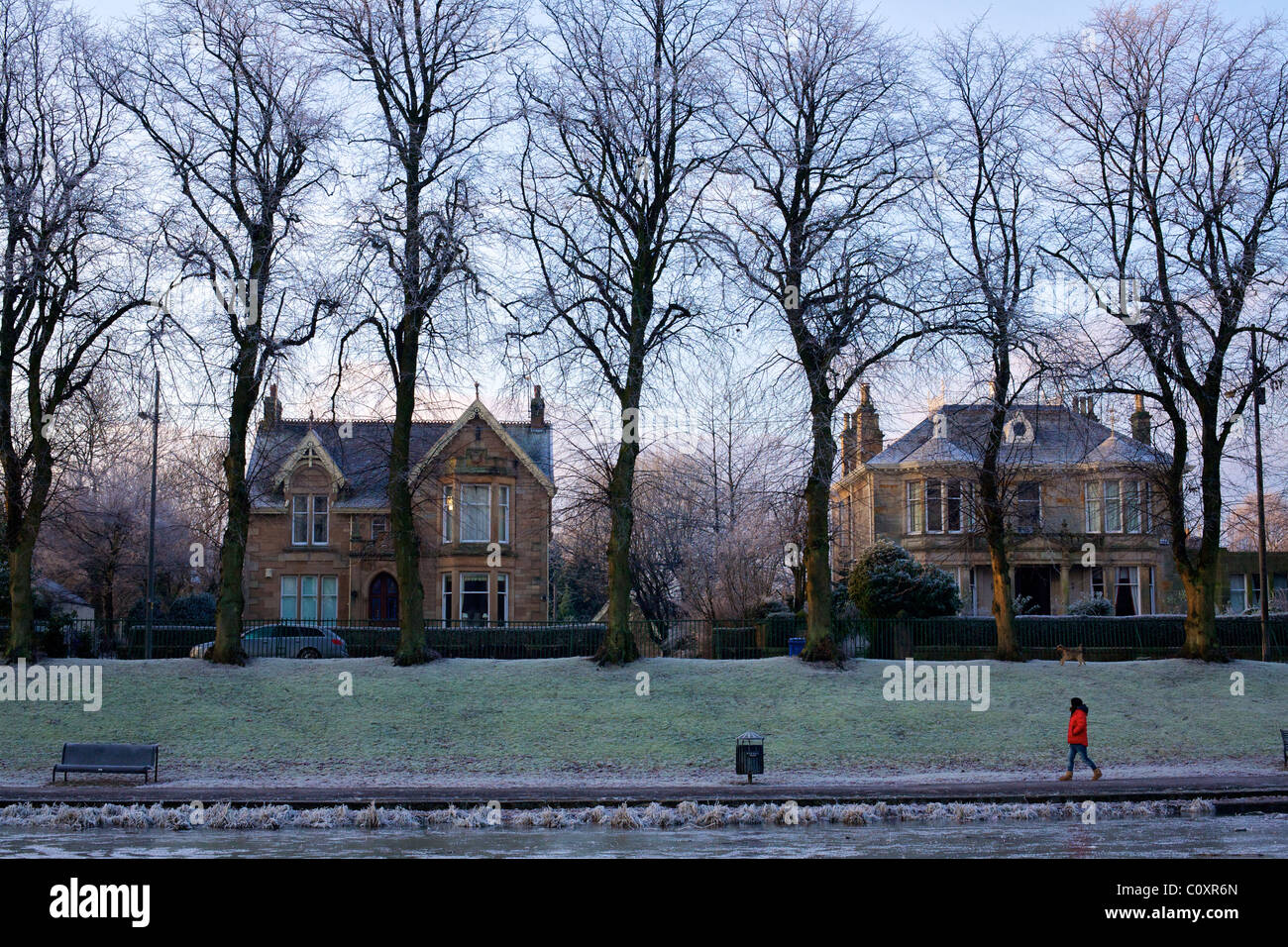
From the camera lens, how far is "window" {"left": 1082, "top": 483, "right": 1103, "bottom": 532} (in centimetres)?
5175

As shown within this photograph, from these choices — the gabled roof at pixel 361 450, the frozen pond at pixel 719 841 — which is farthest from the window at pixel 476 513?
the frozen pond at pixel 719 841

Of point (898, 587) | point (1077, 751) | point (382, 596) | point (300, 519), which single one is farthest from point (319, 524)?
point (1077, 751)

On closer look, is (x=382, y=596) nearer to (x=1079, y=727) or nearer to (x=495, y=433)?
(x=495, y=433)

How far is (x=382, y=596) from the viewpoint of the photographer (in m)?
50.1

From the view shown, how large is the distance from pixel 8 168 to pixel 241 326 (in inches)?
259

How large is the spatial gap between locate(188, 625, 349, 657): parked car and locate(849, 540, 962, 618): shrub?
55.0ft

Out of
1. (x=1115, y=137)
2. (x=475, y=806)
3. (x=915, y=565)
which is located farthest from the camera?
(x=915, y=565)

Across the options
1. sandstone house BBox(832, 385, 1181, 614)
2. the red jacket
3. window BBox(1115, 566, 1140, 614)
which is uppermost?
sandstone house BBox(832, 385, 1181, 614)

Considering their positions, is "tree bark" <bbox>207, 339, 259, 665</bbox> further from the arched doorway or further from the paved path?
the arched doorway

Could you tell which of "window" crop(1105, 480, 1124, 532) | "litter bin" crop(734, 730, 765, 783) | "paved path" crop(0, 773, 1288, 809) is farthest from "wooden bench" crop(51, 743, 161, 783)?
"window" crop(1105, 480, 1124, 532)

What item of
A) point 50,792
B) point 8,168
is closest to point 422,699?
point 50,792

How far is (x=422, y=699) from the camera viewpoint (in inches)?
1097

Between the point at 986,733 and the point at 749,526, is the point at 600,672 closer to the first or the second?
the point at 986,733

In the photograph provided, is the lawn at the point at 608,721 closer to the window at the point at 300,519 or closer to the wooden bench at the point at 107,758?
the wooden bench at the point at 107,758
